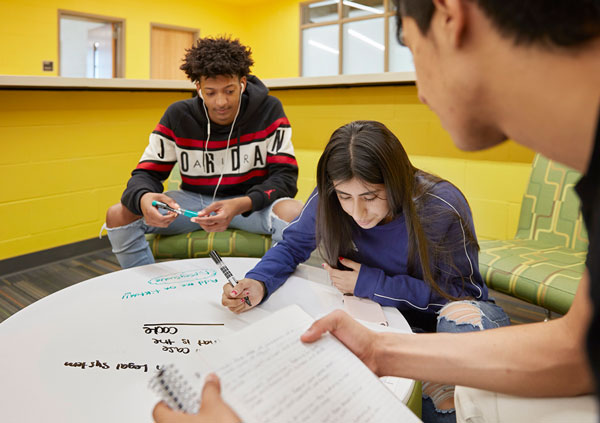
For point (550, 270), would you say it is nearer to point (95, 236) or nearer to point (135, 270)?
point (135, 270)

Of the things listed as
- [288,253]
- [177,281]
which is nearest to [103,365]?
[177,281]

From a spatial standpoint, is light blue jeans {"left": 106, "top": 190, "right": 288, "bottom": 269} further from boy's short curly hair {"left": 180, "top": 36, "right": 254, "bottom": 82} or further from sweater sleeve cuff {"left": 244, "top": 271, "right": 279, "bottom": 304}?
sweater sleeve cuff {"left": 244, "top": 271, "right": 279, "bottom": 304}

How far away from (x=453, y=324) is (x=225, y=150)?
4.98 feet

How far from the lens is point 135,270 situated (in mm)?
1546

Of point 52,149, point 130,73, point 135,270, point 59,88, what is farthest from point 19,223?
point 130,73

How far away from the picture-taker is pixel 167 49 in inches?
325

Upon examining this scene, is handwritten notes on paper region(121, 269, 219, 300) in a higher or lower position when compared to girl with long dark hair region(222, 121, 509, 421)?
lower

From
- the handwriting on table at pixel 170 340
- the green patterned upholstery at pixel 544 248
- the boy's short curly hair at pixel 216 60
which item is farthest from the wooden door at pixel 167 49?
the handwriting on table at pixel 170 340

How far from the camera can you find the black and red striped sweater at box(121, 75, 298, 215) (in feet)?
7.82

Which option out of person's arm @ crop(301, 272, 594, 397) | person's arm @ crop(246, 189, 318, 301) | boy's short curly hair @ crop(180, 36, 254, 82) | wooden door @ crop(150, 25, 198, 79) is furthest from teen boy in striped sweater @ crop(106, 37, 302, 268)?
wooden door @ crop(150, 25, 198, 79)

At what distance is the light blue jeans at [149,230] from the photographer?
2.18 m

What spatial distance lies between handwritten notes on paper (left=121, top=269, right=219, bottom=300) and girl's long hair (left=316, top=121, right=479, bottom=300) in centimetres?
36

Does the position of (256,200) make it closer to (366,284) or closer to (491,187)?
(366,284)

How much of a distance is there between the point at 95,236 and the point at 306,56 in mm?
6150
